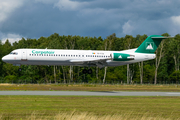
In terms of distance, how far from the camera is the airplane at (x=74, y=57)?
1807 inches

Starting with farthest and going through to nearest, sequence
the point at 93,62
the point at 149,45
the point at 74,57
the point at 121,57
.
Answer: the point at 149,45 < the point at 121,57 < the point at 93,62 < the point at 74,57

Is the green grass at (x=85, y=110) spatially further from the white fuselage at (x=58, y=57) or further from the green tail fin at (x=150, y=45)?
the green tail fin at (x=150, y=45)

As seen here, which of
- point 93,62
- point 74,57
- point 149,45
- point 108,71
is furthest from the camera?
point 108,71

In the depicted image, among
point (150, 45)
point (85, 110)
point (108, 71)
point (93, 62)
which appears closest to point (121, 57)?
point (93, 62)

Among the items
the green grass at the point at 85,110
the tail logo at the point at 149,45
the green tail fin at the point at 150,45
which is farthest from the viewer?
the tail logo at the point at 149,45

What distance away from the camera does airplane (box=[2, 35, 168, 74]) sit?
45.9m

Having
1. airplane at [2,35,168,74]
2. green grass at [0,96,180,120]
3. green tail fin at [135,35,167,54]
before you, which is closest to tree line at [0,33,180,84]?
green tail fin at [135,35,167,54]

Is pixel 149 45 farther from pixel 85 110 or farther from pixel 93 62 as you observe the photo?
pixel 85 110

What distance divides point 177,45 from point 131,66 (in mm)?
22821

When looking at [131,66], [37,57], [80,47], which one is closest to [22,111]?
[37,57]

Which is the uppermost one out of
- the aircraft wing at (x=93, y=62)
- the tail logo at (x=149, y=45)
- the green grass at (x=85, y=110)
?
the tail logo at (x=149, y=45)

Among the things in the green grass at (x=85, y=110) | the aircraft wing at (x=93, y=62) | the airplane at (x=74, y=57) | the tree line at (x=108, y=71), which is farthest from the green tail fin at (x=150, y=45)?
the tree line at (x=108, y=71)

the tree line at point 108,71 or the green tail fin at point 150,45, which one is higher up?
the green tail fin at point 150,45

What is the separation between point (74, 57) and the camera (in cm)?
4744
